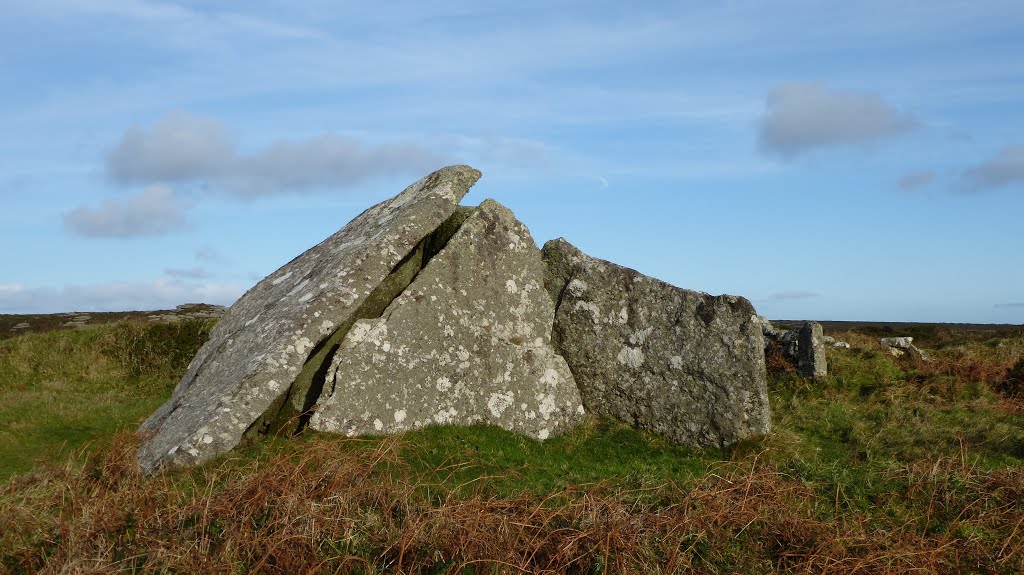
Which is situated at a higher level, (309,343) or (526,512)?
(309,343)

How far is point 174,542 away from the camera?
6098 mm

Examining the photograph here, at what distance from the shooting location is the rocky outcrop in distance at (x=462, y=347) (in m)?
10.3

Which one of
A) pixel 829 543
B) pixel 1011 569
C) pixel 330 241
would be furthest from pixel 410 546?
pixel 330 241

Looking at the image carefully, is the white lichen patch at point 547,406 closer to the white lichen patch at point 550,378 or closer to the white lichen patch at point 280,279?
the white lichen patch at point 550,378

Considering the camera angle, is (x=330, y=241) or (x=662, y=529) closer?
(x=662, y=529)

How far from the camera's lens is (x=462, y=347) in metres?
11.2

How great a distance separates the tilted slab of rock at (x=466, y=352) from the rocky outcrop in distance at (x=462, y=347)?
2 cm

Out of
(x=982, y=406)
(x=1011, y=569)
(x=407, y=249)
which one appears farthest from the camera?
(x=982, y=406)

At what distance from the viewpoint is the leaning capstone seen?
52.8 feet

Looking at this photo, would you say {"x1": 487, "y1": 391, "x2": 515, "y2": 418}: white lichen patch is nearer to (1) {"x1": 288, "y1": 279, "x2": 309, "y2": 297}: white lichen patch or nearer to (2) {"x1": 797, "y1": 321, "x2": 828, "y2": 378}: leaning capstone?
(1) {"x1": 288, "y1": 279, "x2": 309, "y2": 297}: white lichen patch

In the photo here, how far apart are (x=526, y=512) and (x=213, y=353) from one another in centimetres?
737

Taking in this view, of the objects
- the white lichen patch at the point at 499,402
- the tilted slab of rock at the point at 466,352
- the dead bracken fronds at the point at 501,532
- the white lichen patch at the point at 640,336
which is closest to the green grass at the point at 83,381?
the tilted slab of rock at the point at 466,352

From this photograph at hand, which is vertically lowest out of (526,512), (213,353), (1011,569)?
(1011,569)

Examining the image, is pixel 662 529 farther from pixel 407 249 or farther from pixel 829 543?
pixel 407 249
